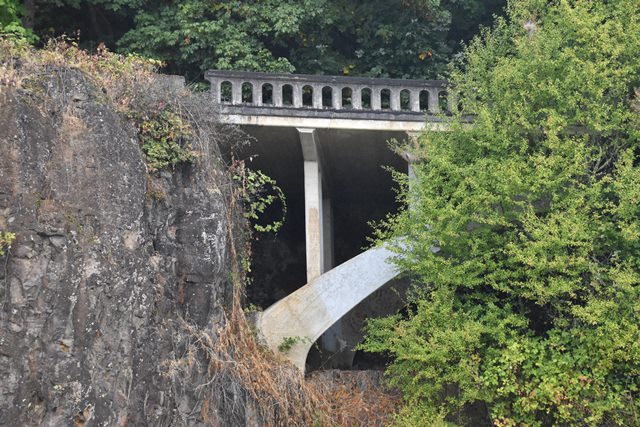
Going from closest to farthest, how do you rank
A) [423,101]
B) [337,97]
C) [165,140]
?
[165,140]
[337,97]
[423,101]

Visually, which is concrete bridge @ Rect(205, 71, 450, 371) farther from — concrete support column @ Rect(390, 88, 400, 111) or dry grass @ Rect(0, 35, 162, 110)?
dry grass @ Rect(0, 35, 162, 110)

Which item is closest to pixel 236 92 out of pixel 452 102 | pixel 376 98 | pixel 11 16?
pixel 376 98

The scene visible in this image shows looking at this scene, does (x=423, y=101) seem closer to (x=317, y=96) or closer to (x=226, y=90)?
(x=317, y=96)

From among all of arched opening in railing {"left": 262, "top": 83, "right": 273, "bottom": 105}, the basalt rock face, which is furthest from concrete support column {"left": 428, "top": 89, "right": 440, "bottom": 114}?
the basalt rock face

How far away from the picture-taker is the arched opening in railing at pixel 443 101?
17.4 meters

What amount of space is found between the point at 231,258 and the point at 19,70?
15.0 ft

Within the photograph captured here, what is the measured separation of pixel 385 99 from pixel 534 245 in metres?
5.28

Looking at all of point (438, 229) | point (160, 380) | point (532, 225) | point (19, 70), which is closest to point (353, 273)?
point (438, 229)

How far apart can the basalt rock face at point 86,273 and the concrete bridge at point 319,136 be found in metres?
2.52

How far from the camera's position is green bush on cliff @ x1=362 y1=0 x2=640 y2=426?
1385 centimetres

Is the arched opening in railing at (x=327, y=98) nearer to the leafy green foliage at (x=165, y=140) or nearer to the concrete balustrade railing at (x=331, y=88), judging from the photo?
the concrete balustrade railing at (x=331, y=88)

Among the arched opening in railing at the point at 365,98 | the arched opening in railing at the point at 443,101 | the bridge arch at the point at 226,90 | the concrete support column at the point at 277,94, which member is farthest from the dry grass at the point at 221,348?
the arched opening in railing at the point at 443,101

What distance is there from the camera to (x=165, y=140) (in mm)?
13977

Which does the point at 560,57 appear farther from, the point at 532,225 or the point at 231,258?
the point at 231,258
